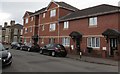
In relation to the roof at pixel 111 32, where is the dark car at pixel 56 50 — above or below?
below

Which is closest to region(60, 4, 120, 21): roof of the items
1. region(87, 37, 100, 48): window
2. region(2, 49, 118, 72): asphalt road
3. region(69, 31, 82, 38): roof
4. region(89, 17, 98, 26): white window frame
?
region(89, 17, 98, 26): white window frame

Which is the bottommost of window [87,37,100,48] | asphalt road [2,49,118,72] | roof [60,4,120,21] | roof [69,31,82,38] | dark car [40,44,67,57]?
asphalt road [2,49,118,72]

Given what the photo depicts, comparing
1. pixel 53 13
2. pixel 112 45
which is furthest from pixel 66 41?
pixel 112 45

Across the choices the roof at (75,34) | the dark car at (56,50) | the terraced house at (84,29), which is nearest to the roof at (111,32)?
the terraced house at (84,29)

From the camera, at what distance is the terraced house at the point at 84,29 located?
20.5 m

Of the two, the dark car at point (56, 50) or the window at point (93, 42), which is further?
the window at point (93, 42)

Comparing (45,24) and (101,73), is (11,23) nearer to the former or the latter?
(45,24)

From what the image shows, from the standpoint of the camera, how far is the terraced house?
67.1 ft

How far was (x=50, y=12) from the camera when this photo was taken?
33625mm

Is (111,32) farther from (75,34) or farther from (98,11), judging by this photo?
(75,34)

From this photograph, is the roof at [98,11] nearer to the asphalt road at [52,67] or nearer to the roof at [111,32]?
the roof at [111,32]

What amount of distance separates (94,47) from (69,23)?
6.80 m

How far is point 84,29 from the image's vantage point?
24.7 meters

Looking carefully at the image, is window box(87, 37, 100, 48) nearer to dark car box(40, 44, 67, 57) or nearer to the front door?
the front door
